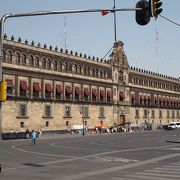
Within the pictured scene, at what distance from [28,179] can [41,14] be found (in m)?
6.55

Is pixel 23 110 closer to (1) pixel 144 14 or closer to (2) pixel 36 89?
(2) pixel 36 89

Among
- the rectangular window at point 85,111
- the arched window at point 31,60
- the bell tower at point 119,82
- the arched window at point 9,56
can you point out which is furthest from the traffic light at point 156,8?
the bell tower at point 119,82

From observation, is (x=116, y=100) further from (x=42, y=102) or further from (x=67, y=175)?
(x=67, y=175)

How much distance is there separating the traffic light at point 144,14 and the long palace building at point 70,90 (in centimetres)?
5124

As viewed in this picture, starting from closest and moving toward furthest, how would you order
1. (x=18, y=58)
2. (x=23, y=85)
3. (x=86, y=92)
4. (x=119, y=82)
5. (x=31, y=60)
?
(x=18, y=58) → (x=23, y=85) → (x=31, y=60) → (x=86, y=92) → (x=119, y=82)

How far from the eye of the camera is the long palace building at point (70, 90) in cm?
6494

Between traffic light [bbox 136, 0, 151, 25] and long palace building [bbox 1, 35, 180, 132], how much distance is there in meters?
51.2

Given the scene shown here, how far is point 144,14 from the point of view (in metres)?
13.2

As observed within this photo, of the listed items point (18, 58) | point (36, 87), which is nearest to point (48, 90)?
point (36, 87)

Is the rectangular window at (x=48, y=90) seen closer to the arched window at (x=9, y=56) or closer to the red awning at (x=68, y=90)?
the red awning at (x=68, y=90)

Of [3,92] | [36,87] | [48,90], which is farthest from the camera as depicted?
[48,90]

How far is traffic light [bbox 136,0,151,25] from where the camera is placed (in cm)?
1310

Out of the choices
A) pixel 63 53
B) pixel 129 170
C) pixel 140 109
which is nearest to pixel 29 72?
pixel 63 53

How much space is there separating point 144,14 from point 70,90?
2530 inches
